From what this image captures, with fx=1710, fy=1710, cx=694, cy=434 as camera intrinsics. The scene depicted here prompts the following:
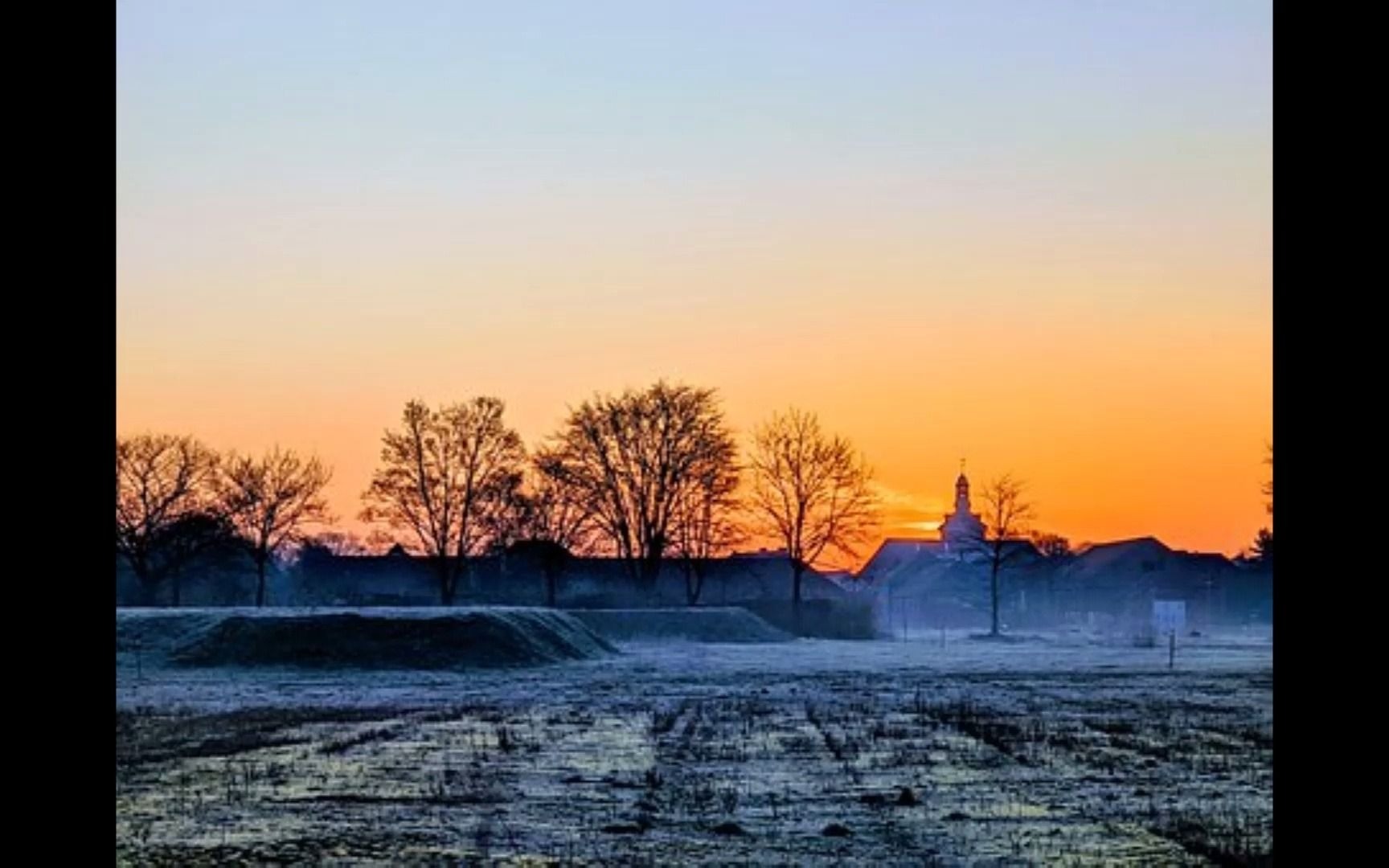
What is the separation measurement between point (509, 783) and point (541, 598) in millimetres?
78837

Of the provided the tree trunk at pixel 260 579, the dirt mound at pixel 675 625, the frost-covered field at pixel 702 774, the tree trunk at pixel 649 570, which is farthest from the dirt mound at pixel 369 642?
the tree trunk at pixel 260 579

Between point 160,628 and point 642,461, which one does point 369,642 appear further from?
point 642,461

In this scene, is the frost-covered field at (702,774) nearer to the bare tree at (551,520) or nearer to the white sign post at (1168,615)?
the bare tree at (551,520)

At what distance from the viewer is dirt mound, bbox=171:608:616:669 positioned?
169 ft

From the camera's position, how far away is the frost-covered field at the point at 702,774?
13.8 m

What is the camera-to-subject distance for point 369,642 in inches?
2084

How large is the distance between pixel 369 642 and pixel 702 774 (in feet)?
116

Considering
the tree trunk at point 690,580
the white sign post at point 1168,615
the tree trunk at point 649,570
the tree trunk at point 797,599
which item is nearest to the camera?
the tree trunk at point 649,570

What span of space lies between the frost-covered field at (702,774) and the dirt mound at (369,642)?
1103 cm

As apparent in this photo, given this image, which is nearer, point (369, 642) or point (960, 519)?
point (369, 642)

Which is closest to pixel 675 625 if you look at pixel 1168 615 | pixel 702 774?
pixel 1168 615

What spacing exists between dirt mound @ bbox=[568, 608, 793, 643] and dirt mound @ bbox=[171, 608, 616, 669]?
2068 centimetres

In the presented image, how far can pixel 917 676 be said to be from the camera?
46.1 metres
